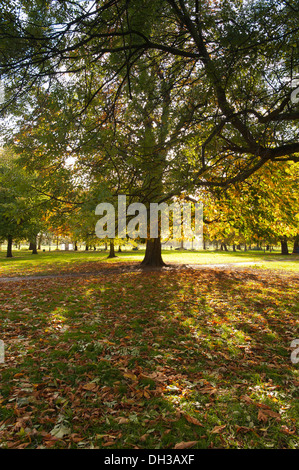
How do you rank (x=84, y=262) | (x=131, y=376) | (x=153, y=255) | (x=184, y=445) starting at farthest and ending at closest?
(x=84, y=262), (x=153, y=255), (x=131, y=376), (x=184, y=445)

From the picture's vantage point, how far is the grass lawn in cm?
258

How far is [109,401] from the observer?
3.06 m

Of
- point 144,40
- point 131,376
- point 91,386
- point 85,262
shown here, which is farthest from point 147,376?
point 85,262

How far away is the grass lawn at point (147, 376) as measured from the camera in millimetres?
2578

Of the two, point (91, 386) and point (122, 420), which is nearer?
point (122, 420)

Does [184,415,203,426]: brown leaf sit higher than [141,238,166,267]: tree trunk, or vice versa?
[141,238,166,267]: tree trunk

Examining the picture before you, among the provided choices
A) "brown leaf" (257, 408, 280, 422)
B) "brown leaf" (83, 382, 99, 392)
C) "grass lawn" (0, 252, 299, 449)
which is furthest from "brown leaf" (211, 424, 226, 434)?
"brown leaf" (83, 382, 99, 392)

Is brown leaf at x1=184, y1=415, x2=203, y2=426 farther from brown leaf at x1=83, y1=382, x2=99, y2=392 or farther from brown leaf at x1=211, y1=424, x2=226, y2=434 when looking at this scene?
brown leaf at x1=83, y1=382, x2=99, y2=392

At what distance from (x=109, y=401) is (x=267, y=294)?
694 cm

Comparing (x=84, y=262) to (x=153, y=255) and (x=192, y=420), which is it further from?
(x=192, y=420)

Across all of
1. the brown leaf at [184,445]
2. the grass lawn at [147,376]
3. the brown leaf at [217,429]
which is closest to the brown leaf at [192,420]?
the grass lawn at [147,376]

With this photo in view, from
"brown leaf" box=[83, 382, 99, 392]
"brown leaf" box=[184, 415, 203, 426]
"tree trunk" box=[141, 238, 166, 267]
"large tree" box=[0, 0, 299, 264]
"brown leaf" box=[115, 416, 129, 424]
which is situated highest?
"large tree" box=[0, 0, 299, 264]

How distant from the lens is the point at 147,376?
3559 millimetres

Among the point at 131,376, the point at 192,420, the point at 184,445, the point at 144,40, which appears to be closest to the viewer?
the point at 184,445
